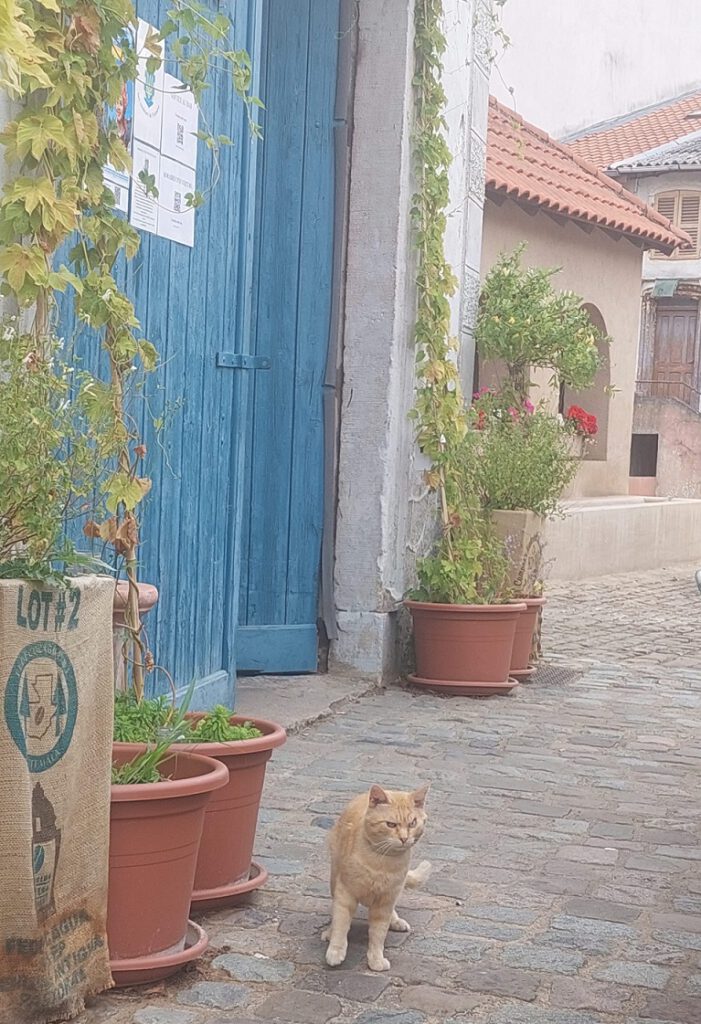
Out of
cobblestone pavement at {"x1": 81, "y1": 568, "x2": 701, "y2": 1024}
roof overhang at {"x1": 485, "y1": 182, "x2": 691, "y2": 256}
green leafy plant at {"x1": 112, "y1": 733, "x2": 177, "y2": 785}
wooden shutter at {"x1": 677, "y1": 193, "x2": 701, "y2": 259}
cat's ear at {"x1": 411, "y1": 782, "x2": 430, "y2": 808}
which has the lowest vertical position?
cobblestone pavement at {"x1": 81, "y1": 568, "x2": 701, "y2": 1024}

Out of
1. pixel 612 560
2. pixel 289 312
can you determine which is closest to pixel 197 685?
pixel 289 312

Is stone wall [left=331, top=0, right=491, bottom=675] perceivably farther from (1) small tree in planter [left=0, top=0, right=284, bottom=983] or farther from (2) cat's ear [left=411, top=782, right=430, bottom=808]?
(2) cat's ear [left=411, top=782, right=430, bottom=808]

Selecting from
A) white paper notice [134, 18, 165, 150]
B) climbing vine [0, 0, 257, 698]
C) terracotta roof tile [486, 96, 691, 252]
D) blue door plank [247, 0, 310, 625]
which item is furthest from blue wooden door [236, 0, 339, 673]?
terracotta roof tile [486, 96, 691, 252]

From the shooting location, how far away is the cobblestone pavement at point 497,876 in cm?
345

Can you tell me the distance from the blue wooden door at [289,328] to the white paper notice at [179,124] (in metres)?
1.83

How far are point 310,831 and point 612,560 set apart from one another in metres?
10.8

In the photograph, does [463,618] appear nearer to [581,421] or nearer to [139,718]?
[581,421]

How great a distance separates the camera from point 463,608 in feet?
25.2

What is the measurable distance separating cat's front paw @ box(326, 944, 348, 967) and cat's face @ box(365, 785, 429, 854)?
10.3 inches

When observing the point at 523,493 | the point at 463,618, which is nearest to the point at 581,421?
the point at 523,493

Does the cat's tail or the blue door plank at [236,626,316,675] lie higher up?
the blue door plank at [236,626,316,675]

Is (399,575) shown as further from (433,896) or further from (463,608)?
(433,896)

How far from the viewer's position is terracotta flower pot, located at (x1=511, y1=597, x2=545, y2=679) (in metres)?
8.28

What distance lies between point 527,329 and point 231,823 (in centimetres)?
712
